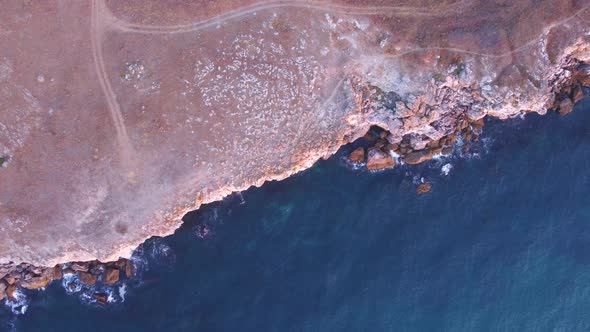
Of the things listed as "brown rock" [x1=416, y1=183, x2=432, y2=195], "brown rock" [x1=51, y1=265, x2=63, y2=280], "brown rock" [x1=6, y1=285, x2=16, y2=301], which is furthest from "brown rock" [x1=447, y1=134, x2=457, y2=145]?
"brown rock" [x1=6, y1=285, x2=16, y2=301]

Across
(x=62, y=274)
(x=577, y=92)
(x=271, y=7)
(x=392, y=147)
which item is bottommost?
(x=62, y=274)

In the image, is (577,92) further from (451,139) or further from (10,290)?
(10,290)

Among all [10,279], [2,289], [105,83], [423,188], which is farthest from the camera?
[423,188]

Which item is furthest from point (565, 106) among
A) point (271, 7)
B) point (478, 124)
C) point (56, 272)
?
point (56, 272)

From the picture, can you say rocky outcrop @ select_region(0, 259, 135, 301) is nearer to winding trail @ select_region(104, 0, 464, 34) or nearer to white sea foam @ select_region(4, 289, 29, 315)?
white sea foam @ select_region(4, 289, 29, 315)

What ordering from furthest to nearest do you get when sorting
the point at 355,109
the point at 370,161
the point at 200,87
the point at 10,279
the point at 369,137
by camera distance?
the point at 369,137, the point at 370,161, the point at 10,279, the point at 355,109, the point at 200,87

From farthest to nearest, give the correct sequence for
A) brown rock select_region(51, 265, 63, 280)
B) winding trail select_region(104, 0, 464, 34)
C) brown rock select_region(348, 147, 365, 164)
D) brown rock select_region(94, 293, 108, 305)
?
brown rock select_region(348, 147, 365, 164), brown rock select_region(94, 293, 108, 305), brown rock select_region(51, 265, 63, 280), winding trail select_region(104, 0, 464, 34)

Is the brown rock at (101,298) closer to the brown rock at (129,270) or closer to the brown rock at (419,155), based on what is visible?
the brown rock at (129,270)

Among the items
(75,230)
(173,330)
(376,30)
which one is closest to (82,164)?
(75,230)
